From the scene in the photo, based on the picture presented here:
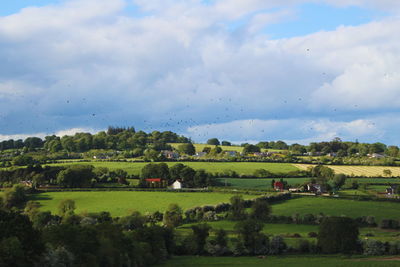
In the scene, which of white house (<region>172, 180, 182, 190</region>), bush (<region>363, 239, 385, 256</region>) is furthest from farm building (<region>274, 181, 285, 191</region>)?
bush (<region>363, 239, 385, 256</region>)

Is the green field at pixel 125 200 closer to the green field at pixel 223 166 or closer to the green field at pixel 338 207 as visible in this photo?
the green field at pixel 338 207

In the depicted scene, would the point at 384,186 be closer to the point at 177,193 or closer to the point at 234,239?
the point at 177,193

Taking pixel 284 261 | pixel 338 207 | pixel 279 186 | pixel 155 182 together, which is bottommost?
pixel 284 261

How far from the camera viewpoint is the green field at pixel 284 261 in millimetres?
69625

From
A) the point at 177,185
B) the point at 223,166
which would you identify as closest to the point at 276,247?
the point at 177,185

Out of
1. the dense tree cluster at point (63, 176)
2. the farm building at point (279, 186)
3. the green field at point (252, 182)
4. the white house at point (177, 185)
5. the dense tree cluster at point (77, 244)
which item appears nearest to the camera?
the dense tree cluster at point (77, 244)

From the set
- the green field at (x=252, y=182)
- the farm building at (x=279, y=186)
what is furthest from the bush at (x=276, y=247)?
the farm building at (x=279, y=186)

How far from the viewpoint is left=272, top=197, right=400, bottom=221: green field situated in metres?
105

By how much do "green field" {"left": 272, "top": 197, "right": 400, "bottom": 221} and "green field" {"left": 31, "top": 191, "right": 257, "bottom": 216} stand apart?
39.7 feet

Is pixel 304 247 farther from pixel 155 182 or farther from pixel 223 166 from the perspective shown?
pixel 223 166

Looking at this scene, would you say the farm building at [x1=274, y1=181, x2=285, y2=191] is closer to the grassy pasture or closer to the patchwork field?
the grassy pasture

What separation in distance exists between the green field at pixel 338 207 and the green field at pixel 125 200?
12111mm

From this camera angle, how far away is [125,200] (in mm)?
122062

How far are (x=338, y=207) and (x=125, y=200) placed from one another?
148 feet
